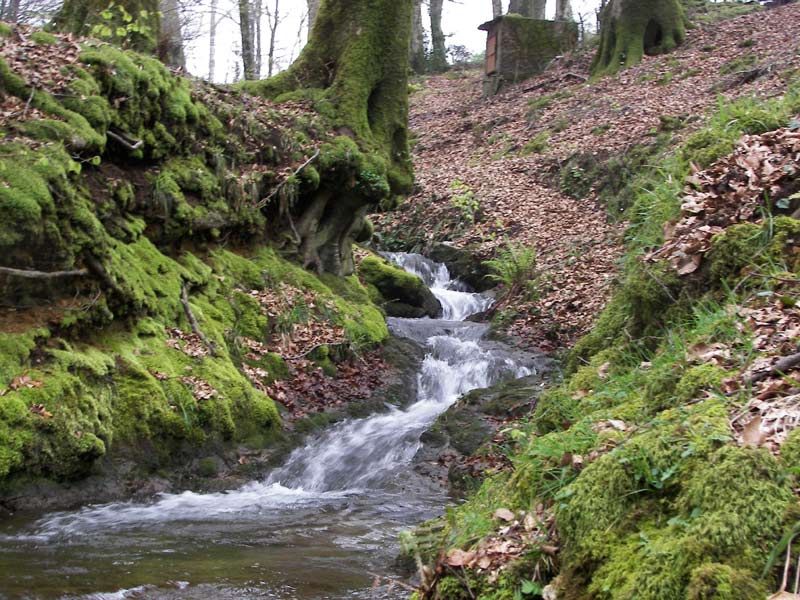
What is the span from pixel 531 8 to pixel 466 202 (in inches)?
589

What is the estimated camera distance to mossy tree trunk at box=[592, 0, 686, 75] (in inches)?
807

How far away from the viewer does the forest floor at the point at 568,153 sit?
1288cm

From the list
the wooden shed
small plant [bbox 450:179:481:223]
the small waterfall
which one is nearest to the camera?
the small waterfall

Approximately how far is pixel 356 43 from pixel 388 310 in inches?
183

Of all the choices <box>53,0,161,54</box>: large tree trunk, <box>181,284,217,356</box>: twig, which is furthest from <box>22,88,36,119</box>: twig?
<box>53,0,161,54</box>: large tree trunk

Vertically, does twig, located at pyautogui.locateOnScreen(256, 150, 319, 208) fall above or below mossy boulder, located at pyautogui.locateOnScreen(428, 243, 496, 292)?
above

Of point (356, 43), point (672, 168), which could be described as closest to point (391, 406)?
point (672, 168)

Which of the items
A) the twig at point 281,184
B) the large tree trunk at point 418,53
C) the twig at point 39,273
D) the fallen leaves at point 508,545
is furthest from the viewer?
the large tree trunk at point 418,53

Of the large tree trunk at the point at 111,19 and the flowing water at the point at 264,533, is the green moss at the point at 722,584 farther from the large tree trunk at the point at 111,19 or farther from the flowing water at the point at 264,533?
the large tree trunk at the point at 111,19

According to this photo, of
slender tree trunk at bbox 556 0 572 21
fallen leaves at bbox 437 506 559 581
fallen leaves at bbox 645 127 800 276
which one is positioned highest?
slender tree trunk at bbox 556 0 572 21

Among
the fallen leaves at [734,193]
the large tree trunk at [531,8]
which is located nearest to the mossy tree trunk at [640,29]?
the large tree trunk at [531,8]

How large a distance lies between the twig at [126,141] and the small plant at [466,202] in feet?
30.5

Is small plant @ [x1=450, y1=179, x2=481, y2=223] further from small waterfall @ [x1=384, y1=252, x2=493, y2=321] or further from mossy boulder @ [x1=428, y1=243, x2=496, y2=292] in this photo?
small waterfall @ [x1=384, y1=252, x2=493, y2=321]

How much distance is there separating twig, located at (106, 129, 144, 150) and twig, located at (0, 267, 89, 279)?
1.91 m
